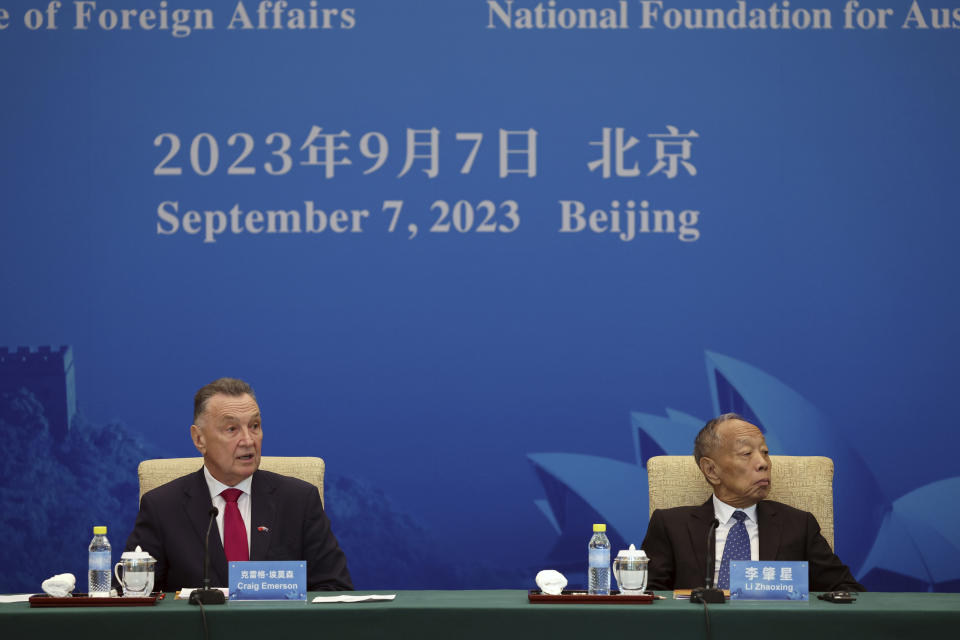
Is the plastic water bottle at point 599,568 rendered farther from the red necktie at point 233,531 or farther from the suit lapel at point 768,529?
the red necktie at point 233,531

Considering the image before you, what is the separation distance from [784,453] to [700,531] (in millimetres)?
903

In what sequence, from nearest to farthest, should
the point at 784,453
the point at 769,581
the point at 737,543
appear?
the point at 769,581, the point at 737,543, the point at 784,453

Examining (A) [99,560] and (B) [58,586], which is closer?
(B) [58,586]

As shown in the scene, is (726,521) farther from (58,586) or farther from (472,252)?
(58,586)

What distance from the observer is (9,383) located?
439cm

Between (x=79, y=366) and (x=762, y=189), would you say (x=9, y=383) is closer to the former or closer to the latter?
(x=79, y=366)

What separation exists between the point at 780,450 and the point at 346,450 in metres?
1.64

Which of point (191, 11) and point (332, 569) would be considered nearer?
point (332, 569)

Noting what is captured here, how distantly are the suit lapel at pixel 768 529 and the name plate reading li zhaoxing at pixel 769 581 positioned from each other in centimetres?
80

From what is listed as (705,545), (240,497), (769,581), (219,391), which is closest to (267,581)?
(240,497)

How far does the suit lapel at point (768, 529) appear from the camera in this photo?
349 cm

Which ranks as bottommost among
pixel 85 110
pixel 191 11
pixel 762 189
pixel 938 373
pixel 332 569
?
pixel 332 569

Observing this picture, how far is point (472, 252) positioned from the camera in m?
4.40

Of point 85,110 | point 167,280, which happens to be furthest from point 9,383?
point 85,110
